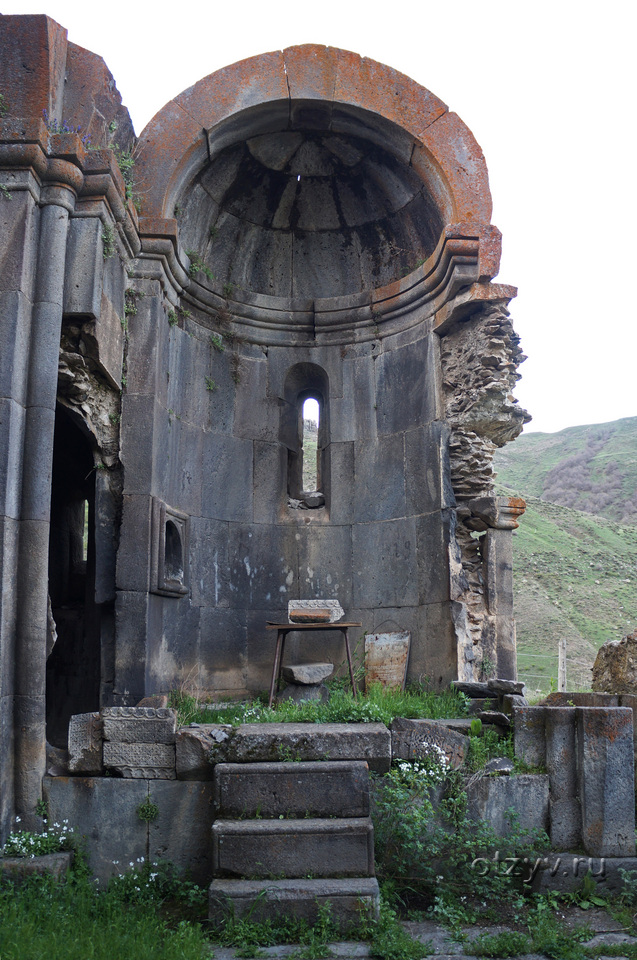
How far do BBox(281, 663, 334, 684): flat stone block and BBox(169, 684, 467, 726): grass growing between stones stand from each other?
656 mm

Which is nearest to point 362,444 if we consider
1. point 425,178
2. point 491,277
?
point 491,277

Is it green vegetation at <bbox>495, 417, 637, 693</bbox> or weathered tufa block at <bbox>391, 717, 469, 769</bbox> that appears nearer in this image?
weathered tufa block at <bbox>391, 717, 469, 769</bbox>

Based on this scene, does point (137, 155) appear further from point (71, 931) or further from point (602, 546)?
point (602, 546)

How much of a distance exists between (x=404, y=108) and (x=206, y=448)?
438 centimetres

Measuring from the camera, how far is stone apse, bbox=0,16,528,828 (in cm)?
600

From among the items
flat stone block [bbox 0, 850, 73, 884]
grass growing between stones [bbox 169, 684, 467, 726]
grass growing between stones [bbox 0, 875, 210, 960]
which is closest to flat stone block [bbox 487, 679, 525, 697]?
grass growing between stones [bbox 169, 684, 467, 726]

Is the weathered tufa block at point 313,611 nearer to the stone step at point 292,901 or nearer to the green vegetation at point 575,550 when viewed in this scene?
the stone step at point 292,901

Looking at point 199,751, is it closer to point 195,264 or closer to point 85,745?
point 85,745

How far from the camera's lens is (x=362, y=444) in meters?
9.42

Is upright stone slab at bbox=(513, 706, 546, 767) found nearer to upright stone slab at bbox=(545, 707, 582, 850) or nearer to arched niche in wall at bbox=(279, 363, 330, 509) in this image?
upright stone slab at bbox=(545, 707, 582, 850)

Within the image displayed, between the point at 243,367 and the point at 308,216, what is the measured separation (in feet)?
7.04

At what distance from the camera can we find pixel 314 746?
5.09m

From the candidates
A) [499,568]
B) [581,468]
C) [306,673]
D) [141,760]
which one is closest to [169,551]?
[306,673]

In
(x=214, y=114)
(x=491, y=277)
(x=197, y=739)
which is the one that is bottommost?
(x=197, y=739)
